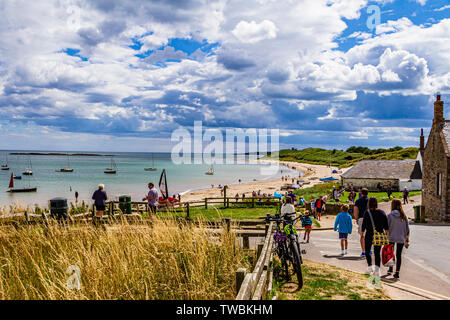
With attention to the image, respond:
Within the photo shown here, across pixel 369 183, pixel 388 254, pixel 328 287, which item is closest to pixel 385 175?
pixel 369 183

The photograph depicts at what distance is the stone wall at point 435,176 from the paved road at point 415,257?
669 cm

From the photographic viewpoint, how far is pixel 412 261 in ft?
30.5

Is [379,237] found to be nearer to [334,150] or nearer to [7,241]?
[7,241]

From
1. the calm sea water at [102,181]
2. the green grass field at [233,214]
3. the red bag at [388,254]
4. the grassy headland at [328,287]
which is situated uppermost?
the red bag at [388,254]

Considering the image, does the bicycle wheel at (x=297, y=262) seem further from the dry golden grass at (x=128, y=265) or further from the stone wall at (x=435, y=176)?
the stone wall at (x=435, y=176)

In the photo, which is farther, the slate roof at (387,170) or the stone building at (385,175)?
the slate roof at (387,170)

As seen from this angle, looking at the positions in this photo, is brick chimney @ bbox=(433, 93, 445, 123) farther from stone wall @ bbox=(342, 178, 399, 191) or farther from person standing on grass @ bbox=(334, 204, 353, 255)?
stone wall @ bbox=(342, 178, 399, 191)

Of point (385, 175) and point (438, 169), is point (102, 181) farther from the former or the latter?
point (438, 169)

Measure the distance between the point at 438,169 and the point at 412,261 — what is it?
47.1 feet

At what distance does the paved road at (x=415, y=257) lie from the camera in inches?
293

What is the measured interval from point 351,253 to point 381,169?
3641cm

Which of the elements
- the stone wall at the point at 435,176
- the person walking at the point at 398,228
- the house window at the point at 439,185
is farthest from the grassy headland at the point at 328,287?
the house window at the point at 439,185

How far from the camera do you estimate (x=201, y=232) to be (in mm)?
6770
